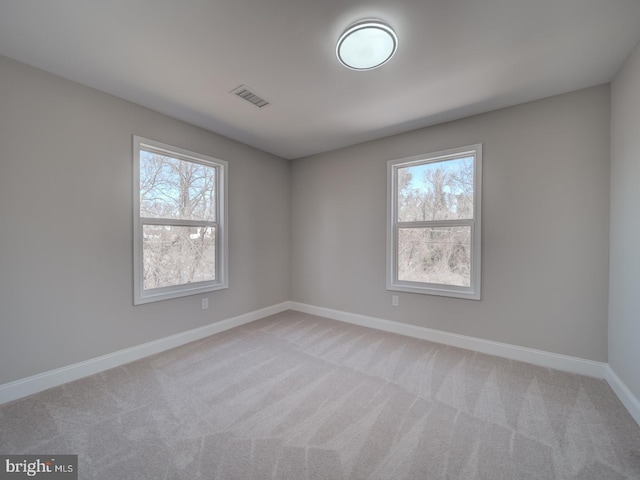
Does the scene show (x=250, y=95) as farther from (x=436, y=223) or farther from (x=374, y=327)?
(x=374, y=327)

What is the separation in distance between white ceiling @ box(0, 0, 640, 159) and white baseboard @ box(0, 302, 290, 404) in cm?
242

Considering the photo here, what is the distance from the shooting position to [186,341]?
2.94 metres

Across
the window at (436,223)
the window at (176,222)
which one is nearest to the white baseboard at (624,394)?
the window at (436,223)

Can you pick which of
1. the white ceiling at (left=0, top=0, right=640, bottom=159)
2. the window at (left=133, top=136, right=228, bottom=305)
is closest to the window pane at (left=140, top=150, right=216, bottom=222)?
the window at (left=133, top=136, right=228, bottom=305)

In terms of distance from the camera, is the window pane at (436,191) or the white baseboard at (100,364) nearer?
the white baseboard at (100,364)

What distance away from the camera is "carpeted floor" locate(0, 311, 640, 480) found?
138 centimetres

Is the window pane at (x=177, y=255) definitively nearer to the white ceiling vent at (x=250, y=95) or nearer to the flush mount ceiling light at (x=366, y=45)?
the white ceiling vent at (x=250, y=95)

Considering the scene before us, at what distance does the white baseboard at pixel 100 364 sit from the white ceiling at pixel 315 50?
242cm

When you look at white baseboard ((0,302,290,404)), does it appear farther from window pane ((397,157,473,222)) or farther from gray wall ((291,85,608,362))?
window pane ((397,157,473,222))

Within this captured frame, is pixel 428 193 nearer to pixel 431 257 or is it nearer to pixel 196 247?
pixel 431 257

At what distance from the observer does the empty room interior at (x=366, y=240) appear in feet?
4.98

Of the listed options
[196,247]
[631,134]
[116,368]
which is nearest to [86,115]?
[196,247]

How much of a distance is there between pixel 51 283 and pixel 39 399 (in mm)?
854

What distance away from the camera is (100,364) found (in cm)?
231
